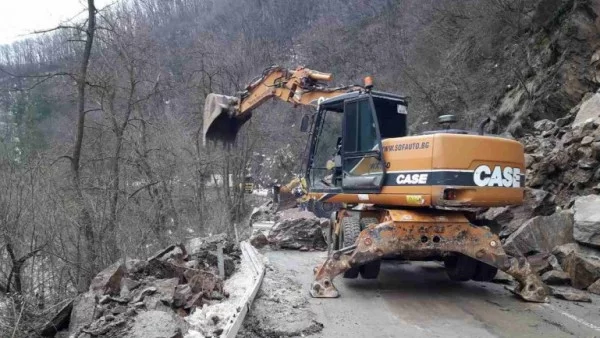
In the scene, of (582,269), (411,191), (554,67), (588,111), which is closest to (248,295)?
(411,191)

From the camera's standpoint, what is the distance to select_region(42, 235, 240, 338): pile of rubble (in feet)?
16.3

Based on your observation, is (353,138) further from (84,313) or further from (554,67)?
(554,67)

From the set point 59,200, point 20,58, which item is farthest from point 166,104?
point 59,200

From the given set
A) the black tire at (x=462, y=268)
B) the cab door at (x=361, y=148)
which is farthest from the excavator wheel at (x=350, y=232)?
the black tire at (x=462, y=268)

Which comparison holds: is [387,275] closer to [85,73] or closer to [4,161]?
[4,161]

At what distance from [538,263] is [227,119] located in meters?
7.03

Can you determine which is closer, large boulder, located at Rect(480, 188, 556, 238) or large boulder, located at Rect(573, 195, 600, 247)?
large boulder, located at Rect(573, 195, 600, 247)

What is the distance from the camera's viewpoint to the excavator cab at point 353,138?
7555 millimetres

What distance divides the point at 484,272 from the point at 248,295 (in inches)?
136

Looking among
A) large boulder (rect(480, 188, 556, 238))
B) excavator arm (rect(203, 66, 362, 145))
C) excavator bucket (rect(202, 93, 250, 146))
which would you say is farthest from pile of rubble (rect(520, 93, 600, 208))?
excavator bucket (rect(202, 93, 250, 146))

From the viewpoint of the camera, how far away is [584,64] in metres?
14.5

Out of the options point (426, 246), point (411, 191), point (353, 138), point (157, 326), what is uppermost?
point (353, 138)

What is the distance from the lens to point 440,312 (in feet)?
20.8

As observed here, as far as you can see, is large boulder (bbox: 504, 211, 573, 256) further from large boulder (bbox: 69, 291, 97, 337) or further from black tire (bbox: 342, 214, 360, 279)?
large boulder (bbox: 69, 291, 97, 337)
